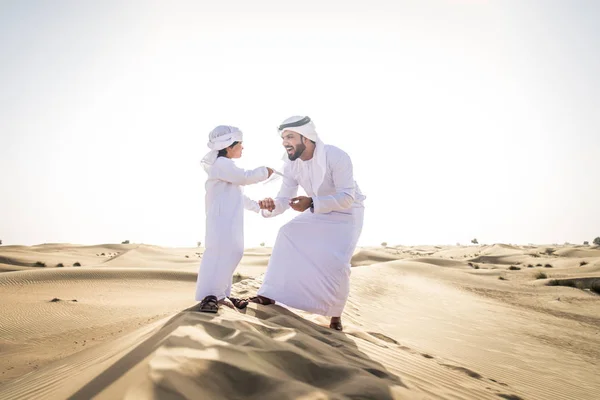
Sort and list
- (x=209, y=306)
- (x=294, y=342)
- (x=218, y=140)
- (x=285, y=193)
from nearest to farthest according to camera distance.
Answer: (x=294, y=342) → (x=209, y=306) → (x=218, y=140) → (x=285, y=193)

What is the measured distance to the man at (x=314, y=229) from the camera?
457 centimetres

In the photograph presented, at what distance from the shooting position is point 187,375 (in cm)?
195

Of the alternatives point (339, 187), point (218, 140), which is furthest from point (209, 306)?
point (339, 187)

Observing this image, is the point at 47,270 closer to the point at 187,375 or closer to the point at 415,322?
the point at 415,322

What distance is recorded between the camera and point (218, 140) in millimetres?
4719

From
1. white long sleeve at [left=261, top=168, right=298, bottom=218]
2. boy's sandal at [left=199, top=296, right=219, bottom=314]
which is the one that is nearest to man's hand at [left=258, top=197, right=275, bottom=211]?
white long sleeve at [left=261, top=168, right=298, bottom=218]

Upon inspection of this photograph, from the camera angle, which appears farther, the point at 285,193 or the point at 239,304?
the point at 285,193

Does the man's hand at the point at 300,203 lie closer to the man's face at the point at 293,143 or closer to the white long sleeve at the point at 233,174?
the white long sleeve at the point at 233,174

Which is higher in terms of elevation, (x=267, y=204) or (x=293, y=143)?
(x=293, y=143)

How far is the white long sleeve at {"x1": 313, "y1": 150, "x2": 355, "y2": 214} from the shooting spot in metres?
4.79

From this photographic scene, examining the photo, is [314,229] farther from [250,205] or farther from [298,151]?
[298,151]

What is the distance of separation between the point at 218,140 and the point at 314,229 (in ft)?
5.11

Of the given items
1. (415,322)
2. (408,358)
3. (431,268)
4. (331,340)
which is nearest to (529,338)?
(415,322)

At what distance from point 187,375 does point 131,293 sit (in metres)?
8.83
